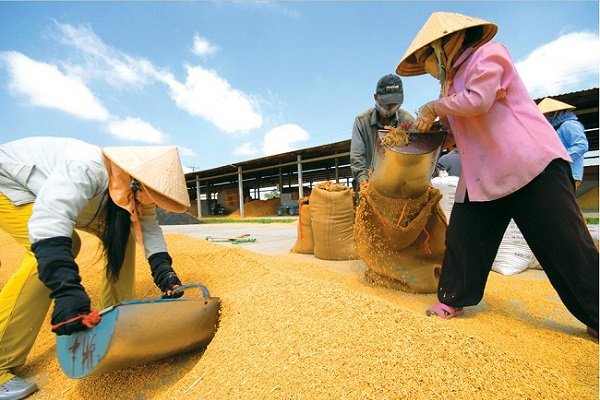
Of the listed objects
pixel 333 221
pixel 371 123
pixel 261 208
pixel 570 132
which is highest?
pixel 371 123

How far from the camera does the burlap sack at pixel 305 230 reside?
10.3ft

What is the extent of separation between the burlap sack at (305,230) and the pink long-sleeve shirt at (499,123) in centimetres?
181

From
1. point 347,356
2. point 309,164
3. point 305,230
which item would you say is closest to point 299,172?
point 309,164

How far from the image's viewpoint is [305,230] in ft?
10.4

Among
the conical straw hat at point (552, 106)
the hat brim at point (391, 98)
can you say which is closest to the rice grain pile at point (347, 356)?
the hat brim at point (391, 98)

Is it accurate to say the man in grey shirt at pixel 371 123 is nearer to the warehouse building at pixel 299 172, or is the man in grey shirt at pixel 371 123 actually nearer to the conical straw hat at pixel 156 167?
the conical straw hat at pixel 156 167

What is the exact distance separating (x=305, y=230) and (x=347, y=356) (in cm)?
224

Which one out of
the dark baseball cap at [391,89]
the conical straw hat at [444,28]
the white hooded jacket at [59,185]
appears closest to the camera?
the white hooded jacket at [59,185]

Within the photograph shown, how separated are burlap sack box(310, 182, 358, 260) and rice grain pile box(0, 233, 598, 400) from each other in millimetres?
1236

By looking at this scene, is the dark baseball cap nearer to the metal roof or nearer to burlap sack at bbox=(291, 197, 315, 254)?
burlap sack at bbox=(291, 197, 315, 254)

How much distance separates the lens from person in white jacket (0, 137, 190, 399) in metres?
1.16

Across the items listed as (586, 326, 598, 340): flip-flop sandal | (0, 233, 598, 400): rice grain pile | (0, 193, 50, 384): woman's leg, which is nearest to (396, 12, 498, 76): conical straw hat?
(0, 233, 598, 400): rice grain pile

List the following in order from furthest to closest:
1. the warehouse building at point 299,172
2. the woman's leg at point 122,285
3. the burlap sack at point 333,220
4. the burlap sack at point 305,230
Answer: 1. the warehouse building at point 299,172
2. the burlap sack at point 305,230
3. the burlap sack at point 333,220
4. the woman's leg at point 122,285

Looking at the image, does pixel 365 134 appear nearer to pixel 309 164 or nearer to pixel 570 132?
pixel 570 132
